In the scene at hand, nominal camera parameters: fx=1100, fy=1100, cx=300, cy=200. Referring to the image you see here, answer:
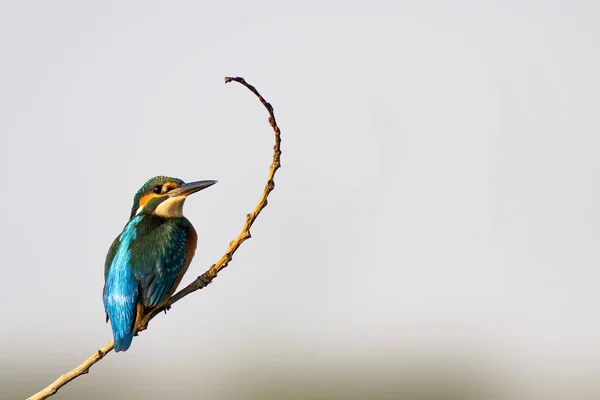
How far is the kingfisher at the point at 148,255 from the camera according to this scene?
642 centimetres

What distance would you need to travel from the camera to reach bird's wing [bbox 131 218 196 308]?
6.57m

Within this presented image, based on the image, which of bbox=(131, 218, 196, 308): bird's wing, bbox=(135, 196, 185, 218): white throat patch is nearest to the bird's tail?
bbox=(131, 218, 196, 308): bird's wing

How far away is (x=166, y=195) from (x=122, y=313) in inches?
41.3

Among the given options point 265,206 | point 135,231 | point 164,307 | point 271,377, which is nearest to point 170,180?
point 135,231

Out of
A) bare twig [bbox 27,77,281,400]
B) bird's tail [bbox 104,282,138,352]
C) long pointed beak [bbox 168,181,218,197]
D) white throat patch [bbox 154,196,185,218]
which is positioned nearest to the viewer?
bare twig [bbox 27,77,281,400]

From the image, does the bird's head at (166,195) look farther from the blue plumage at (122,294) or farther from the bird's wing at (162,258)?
the blue plumage at (122,294)

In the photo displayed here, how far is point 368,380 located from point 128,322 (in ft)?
127

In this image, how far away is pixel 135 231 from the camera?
6.95 meters

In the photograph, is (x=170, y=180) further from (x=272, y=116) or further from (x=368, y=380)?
(x=368, y=380)

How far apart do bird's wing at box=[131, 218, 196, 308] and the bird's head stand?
105 mm

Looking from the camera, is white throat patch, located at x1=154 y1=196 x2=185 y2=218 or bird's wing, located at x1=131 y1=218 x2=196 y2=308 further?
white throat patch, located at x1=154 y1=196 x2=185 y2=218

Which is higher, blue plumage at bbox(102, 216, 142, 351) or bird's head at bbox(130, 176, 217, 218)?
bird's head at bbox(130, 176, 217, 218)

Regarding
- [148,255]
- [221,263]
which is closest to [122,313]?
[148,255]

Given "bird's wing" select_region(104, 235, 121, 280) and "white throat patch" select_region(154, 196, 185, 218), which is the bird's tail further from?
"white throat patch" select_region(154, 196, 185, 218)
